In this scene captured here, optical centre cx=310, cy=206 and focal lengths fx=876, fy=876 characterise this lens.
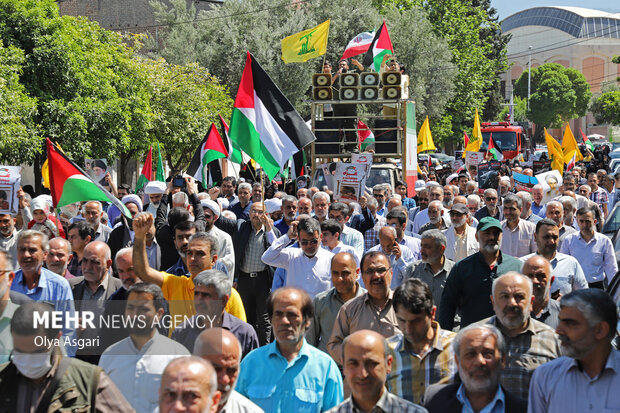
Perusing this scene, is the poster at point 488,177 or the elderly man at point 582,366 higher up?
the poster at point 488,177

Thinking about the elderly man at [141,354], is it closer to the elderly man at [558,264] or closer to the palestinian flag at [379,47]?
the elderly man at [558,264]

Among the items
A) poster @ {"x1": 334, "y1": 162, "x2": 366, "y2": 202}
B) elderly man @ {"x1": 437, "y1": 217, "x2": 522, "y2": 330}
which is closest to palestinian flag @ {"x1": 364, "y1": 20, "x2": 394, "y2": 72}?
poster @ {"x1": 334, "y1": 162, "x2": 366, "y2": 202}

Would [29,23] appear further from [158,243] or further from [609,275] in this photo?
[609,275]

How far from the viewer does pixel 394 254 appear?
8.28 metres

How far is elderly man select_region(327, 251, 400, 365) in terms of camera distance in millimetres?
5805

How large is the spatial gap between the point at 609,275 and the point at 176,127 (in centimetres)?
2416

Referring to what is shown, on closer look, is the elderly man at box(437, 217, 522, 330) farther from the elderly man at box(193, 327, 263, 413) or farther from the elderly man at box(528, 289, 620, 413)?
the elderly man at box(193, 327, 263, 413)

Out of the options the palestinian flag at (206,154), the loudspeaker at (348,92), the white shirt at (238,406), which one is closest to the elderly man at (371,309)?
the white shirt at (238,406)

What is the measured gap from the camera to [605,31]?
508 ft

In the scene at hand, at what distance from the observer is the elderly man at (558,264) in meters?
7.27

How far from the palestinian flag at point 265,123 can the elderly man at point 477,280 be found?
3344 millimetres

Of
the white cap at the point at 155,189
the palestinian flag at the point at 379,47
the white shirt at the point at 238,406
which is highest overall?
the palestinian flag at the point at 379,47

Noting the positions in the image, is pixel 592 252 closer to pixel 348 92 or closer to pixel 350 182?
pixel 350 182

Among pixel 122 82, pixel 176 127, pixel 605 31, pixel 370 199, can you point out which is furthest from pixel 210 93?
pixel 605 31
